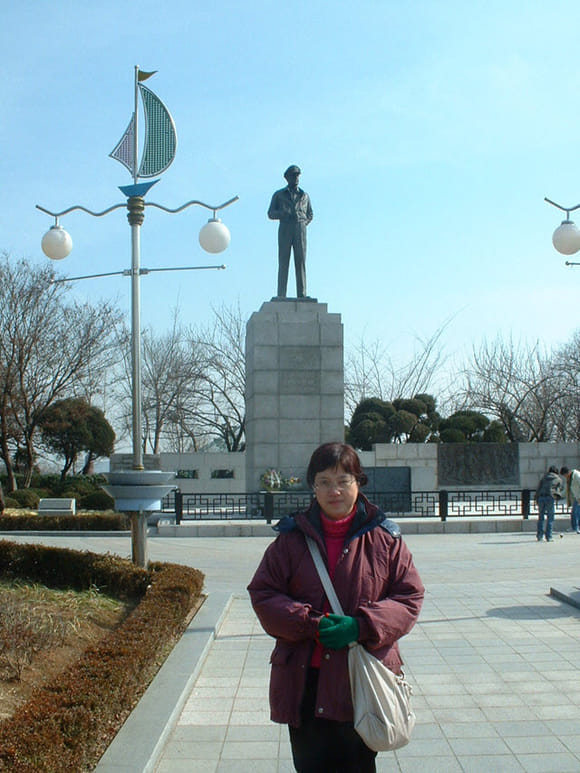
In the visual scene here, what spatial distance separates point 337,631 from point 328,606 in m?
0.19

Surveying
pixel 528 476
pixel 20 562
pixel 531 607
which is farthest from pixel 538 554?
pixel 528 476

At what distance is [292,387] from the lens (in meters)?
→ 20.5

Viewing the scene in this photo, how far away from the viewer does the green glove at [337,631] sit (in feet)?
9.66

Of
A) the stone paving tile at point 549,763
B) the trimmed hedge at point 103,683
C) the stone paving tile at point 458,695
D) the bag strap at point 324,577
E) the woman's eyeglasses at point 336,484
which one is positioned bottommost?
the stone paving tile at point 458,695

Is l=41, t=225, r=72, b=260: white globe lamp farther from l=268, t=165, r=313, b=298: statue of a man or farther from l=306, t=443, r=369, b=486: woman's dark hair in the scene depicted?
l=268, t=165, r=313, b=298: statue of a man

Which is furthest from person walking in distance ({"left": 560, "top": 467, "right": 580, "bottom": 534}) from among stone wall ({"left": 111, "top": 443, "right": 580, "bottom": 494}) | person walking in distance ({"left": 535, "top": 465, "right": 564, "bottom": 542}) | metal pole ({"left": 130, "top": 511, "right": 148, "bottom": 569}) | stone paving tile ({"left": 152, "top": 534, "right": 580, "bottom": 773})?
metal pole ({"left": 130, "top": 511, "right": 148, "bottom": 569})

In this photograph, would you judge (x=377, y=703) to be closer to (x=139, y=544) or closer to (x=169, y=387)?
(x=139, y=544)

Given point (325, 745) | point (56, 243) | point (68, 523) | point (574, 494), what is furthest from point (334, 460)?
point (68, 523)

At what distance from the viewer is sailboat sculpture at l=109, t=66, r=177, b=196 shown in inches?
408

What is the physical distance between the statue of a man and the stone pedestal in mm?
1275

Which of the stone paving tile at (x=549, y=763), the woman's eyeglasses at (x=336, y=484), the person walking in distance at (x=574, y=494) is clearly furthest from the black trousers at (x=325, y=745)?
the person walking in distance at (x=574, y=494)

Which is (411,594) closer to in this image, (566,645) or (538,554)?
(566,645)

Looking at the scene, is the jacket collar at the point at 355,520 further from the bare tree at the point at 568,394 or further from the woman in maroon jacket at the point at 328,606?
the bare tree at the point at 568,394

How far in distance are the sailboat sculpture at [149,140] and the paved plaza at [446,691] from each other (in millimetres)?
5185
